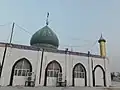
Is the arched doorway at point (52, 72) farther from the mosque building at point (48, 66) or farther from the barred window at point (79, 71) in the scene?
the barred window at point (79, 71)

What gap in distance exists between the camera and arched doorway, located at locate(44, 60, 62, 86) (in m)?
16.4

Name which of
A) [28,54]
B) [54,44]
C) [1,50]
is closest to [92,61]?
[54,44]

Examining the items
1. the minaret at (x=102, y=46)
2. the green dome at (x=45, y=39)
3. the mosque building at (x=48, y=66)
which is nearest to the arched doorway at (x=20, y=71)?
the mosque building at (x=48, y=66)

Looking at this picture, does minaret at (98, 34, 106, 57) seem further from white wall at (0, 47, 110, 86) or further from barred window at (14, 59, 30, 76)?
barred window at (14, 59, 30, 76)

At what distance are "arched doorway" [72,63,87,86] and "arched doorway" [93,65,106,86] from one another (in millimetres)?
1622

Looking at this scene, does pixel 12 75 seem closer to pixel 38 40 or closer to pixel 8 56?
pixel 8 56

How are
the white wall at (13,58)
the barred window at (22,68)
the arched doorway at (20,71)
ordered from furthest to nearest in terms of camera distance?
the barred window at (22,68)
the arched doorway at (20,71)
the white wall at (13,58)

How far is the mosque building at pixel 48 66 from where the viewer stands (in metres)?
15.3

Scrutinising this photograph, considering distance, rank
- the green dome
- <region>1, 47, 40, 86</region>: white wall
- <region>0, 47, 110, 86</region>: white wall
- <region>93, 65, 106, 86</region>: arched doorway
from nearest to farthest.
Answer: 1. <region>1, 47, 40, 86</region>: white wall
2. <region>0, 47, 110, 86</region>: white wall
3. <region>93, 65, 106, 86</region>: arched doorway
4. the green dome

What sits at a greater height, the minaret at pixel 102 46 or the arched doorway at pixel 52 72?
the minaret at pixel 102 46

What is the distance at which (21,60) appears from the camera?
1594cm

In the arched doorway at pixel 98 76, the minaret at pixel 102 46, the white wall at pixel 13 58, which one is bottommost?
the arched doorway at pixel 98 76

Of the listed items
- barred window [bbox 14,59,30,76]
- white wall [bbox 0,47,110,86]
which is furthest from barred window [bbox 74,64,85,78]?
barred window [bbox 14,59,30,76]

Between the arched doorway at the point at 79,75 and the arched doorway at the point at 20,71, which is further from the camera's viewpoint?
the arched doorway at the point at 79,75
